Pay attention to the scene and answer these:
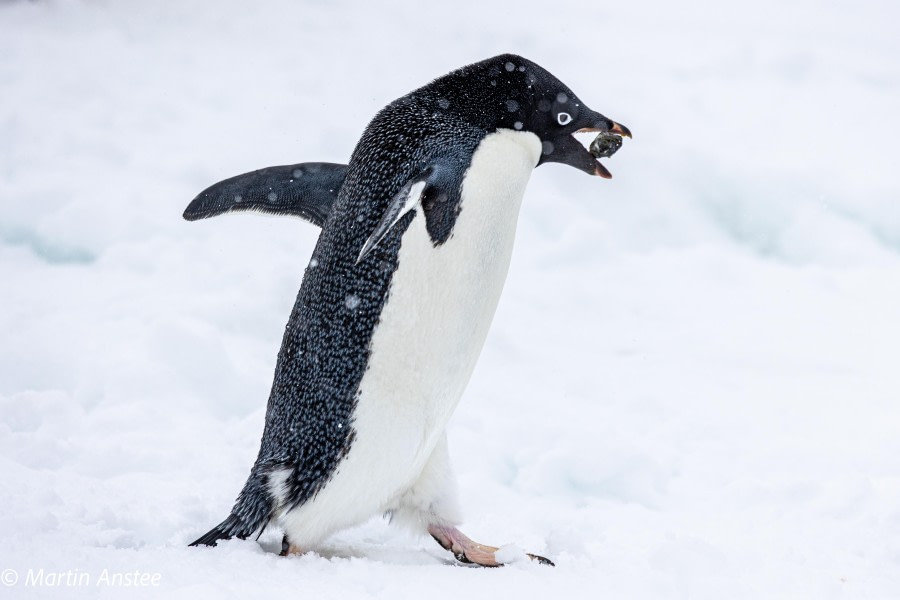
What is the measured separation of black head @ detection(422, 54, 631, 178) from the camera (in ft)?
4.80

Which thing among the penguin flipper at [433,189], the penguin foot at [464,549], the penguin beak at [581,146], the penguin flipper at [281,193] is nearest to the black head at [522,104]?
the penguin beak at [581,146]

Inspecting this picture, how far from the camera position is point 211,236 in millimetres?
3510

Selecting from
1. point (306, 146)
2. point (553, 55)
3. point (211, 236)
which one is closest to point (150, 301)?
point (211, 236)

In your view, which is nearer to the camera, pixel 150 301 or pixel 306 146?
pixel 150 301

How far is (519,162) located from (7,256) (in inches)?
101

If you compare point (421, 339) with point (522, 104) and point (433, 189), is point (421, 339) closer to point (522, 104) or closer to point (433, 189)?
point (433, 189)

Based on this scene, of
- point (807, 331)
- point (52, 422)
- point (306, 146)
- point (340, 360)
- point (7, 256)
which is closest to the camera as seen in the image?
point (340, 360)

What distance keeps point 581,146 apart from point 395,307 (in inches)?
19.4

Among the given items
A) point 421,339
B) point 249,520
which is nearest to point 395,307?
point 421,339

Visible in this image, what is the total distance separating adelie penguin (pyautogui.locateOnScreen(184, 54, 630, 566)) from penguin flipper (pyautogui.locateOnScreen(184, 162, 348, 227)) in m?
0.26

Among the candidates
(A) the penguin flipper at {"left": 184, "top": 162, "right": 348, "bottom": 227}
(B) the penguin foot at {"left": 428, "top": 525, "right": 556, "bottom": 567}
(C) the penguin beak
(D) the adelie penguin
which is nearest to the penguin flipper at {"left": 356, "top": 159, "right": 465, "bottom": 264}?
(D) the adelie penguin

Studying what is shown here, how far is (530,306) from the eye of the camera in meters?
3.57

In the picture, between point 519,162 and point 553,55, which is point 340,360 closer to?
point 519,162

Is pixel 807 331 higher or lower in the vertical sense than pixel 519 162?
lower
